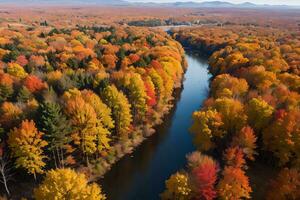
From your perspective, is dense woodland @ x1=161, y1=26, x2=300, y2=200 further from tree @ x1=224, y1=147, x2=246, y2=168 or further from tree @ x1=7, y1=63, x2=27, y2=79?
tree @ x1=7, y1=63, x2=27, y2=79

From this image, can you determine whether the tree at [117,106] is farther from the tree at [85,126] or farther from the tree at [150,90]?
the tree at [150,90]

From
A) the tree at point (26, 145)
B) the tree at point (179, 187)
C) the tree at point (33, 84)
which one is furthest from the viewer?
the tree at point (33, 84)

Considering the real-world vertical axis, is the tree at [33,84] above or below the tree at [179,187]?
above

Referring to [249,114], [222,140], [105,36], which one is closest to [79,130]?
[222,140]

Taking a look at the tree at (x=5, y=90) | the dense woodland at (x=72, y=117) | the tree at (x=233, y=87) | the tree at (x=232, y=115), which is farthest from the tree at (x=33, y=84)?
the tree at (x=232, y=115)

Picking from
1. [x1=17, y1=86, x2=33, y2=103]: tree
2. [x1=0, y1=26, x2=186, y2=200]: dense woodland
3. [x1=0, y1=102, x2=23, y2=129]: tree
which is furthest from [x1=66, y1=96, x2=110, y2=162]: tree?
[x1=17, y1=86, x2=33, y2=103]: tree
